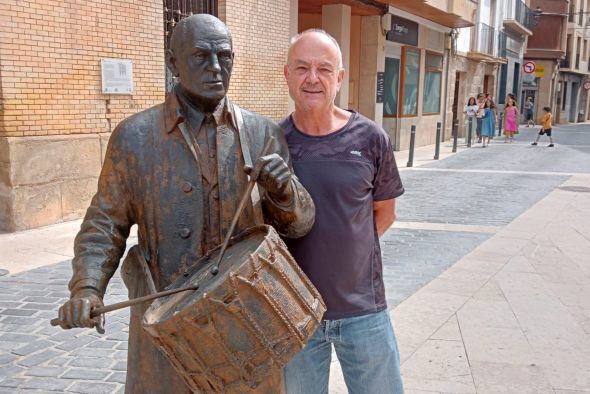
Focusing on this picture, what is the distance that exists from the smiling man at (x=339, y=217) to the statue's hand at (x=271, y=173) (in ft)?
1.30

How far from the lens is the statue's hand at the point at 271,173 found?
1.76 meters

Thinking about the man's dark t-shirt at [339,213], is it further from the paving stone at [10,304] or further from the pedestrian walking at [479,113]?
the pedestrian walking at [479,113]

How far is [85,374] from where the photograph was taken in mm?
3791

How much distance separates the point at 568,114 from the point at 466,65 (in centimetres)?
2606

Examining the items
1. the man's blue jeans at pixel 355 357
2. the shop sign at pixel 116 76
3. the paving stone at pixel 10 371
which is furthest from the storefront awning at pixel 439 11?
the man's blue jeans at pixel 355 357

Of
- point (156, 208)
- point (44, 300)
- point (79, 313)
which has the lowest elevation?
point (44, 300)

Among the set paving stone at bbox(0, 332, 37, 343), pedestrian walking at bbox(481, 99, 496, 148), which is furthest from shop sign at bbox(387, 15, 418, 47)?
paving stone at bbox(0, 332, 37, 343)

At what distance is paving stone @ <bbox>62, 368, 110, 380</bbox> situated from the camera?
375 cm

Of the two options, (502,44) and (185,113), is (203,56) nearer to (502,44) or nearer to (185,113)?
(185,113)

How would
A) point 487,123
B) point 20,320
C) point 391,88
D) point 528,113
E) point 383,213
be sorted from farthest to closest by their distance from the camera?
point 528,113 < point 487,123 < point 391,88 < point 20,320 < point 383,213

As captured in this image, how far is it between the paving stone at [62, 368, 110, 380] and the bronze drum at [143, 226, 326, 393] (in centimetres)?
230

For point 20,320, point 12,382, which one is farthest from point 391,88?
point 12,382

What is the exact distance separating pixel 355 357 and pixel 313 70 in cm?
107

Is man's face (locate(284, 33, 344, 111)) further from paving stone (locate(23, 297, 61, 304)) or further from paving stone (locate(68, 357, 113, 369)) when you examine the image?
paving stone (locate(23, 297, 61, 304))
